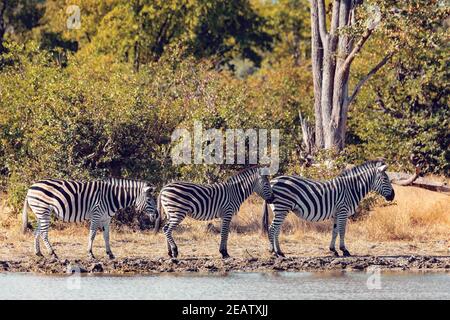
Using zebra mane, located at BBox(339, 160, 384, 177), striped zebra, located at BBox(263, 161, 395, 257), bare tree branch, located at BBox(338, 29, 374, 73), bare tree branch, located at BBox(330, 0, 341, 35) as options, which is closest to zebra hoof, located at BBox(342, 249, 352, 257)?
striped zebra, located at BBox(263, 161, 395, 257)

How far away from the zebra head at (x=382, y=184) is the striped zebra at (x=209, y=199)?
209 cm

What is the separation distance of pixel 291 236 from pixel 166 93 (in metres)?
6.04

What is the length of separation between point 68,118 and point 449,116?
435 inches

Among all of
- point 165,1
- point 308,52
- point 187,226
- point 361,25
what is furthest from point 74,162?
point 308,52

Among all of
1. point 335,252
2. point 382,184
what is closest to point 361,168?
point 382,184

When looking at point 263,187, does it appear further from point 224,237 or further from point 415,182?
point 415,182

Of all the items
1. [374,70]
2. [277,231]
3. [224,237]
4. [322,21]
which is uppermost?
[322,21]

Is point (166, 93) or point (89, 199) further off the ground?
point (166, 93)

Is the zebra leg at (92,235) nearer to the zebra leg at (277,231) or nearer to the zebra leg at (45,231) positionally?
the zebra leg at (45,231)

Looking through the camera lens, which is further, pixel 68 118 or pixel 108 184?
pixel 68 118

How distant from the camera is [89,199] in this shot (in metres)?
18.9

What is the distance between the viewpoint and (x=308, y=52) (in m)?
48.5

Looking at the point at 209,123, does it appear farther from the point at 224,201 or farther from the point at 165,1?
the point at 165,1

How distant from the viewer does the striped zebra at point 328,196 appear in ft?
63.5
